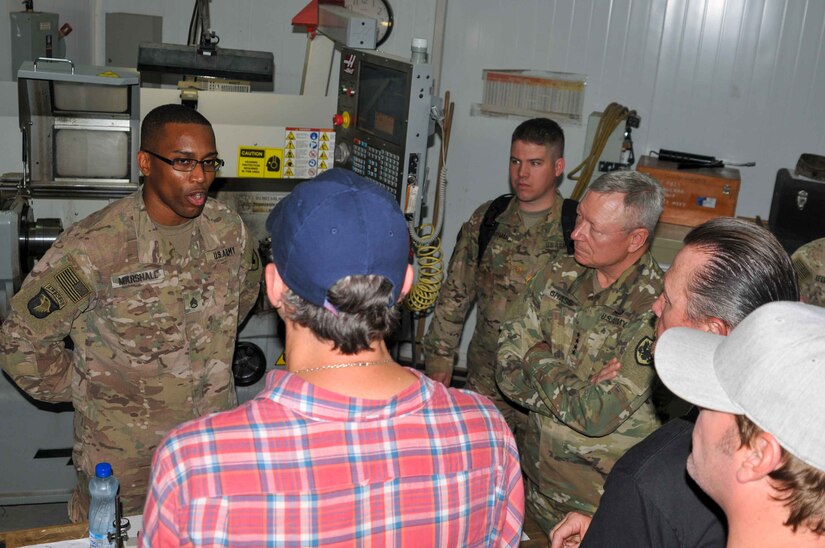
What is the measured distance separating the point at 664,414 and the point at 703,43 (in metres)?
3.11

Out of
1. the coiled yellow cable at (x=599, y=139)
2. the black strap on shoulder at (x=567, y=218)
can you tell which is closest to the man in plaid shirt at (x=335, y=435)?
the black strap on shoulder at (x=567, y=218)

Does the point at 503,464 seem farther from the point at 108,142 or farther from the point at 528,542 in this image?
the point at 108,142

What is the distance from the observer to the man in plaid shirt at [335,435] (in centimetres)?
124

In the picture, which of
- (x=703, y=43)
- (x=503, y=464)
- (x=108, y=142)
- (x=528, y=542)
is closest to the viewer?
(x=503, y=464)

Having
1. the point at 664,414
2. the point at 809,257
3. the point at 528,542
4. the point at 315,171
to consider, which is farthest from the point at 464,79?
the point at 528,542

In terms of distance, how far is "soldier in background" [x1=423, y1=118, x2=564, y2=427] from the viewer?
3.51 meters

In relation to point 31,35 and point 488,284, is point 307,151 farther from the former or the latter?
point 31,35

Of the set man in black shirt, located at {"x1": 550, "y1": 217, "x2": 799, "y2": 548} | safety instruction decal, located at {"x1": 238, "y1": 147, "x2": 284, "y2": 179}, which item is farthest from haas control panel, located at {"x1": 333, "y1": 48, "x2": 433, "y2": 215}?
man in black shirt, located at {"x1": 550, "y1": 217, "x2": 799, "y2": 548}

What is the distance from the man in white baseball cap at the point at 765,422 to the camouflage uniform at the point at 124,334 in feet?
5.76

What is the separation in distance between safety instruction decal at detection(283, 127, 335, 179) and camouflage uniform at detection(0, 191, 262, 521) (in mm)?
845

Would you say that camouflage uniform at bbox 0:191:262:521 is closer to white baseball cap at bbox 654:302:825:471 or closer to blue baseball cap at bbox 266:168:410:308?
blue baseball cap at bbox 266:168:410:308

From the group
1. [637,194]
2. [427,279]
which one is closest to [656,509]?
[637,194]

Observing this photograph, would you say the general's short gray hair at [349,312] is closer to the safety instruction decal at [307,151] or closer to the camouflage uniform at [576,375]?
the camouflage uniform at [576,375]

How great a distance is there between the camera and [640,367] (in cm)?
230
